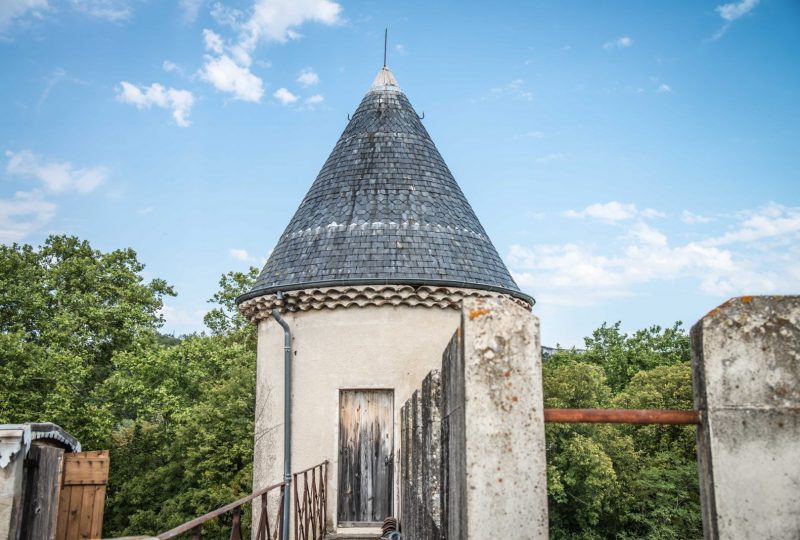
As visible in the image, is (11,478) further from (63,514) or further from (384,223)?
(384,223)

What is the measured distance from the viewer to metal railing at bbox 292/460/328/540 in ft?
31.4

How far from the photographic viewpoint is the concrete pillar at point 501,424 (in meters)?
2.56

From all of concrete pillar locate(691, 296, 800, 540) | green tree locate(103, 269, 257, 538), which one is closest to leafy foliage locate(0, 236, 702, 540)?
green tree locate(103, 269, 257, 538)

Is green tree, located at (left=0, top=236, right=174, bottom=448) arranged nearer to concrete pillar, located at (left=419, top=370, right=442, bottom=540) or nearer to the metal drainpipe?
the metal drainpipe

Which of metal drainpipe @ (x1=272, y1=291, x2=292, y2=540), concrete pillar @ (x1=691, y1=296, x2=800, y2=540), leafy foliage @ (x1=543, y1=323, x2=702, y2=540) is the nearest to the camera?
concrete pillar @ (x1=691, y1=296, x2=800, y2=540)

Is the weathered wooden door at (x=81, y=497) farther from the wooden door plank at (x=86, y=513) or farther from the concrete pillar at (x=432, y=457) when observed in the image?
the concrete pillar at (x=432, y=457)

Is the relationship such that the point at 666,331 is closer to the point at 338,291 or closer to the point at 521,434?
the point at 338,291

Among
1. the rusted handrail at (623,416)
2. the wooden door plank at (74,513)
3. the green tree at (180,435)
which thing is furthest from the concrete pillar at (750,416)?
the green tree at (180,435)

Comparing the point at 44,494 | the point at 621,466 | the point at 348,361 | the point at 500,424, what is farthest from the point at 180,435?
the point at 500,424

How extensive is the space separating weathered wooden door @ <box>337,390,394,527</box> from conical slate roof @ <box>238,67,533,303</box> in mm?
2156

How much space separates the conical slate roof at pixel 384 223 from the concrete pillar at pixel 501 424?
8.38 meters

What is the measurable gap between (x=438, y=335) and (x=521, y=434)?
8.65m

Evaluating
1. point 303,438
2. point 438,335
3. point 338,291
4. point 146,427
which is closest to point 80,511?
point 303,438

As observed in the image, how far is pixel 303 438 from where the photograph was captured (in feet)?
37.1
